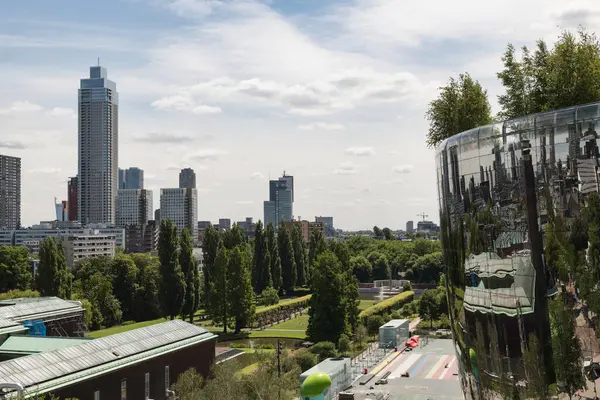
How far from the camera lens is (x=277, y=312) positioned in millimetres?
60875

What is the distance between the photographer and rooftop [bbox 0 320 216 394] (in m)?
22.8

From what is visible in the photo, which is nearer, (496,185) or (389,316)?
(496,185)

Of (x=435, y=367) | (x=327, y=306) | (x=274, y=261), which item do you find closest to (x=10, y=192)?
(x=274, y=261)

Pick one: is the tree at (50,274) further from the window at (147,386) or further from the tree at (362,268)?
the tree at (362,268)

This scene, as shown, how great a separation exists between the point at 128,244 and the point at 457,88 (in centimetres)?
14662

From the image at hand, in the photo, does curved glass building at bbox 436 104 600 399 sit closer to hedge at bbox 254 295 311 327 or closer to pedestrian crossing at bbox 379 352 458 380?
pedestrian crossing at bbox 379 352 458 380

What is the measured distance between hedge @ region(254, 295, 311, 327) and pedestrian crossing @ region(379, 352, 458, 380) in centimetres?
1486

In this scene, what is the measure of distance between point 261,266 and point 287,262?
6.78 meters

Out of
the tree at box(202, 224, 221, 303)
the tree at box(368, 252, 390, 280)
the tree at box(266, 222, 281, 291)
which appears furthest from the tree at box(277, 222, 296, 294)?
the tree at box(368, 252, 390, 280)

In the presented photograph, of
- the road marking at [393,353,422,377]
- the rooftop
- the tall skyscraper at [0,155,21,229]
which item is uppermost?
the tall skyscraper at [0,155,21,229]

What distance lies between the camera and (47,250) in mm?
53094

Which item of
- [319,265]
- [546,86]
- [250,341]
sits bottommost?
[250,341]

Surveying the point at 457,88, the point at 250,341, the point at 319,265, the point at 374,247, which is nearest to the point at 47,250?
the point at 250,341

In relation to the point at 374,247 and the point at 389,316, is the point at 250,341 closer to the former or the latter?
the point at 389,316
